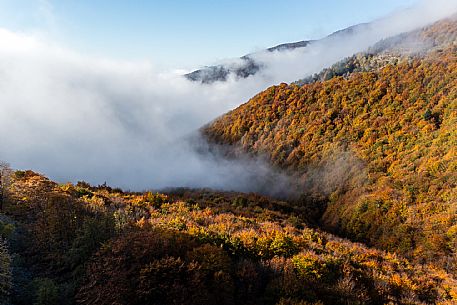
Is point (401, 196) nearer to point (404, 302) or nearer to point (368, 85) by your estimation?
point (404, 302)

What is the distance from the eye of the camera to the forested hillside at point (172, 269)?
6.42m

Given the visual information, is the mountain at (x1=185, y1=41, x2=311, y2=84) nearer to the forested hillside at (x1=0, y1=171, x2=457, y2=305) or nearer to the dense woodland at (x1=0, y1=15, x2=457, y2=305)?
the dense woodland at (x1=0, y1=15, x2=457, y2=305)

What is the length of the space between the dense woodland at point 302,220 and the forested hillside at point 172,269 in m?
0.04

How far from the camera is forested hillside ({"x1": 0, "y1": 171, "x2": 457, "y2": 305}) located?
6.42 m

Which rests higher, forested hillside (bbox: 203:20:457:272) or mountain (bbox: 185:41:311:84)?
mountain (bbox: 185:41:311:84)

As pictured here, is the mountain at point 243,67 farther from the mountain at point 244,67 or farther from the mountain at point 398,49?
the mountain at point 398,49

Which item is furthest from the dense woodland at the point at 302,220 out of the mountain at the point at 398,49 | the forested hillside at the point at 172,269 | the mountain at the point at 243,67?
the mountain at the point at 243,67

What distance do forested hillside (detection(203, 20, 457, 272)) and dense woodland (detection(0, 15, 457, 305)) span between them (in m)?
0.13

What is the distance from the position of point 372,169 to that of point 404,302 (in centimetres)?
2003

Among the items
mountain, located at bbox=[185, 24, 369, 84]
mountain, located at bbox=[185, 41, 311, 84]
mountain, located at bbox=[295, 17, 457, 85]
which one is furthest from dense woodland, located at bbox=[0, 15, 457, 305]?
mountain, located at bbox=[185, 41, 311, 84]

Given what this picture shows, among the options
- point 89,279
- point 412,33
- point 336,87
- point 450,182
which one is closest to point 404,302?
point 89,279

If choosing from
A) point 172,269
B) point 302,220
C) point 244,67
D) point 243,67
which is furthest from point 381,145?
point 243,67

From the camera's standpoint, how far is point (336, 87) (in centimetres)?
4006

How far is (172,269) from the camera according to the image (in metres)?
6.62
